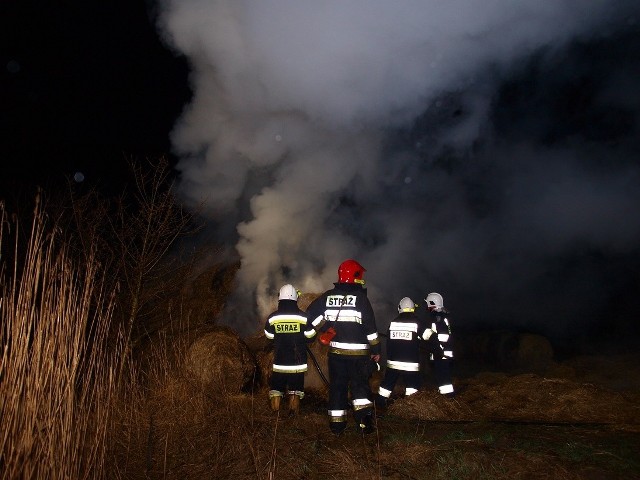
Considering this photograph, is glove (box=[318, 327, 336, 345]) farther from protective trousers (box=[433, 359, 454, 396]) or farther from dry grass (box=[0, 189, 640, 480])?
protective trousers (box=[433, 359, 454, 396])

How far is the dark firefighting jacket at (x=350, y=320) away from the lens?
559cm

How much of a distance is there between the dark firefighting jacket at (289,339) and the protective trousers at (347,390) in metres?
1.18

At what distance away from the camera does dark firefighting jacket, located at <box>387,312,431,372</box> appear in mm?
7379

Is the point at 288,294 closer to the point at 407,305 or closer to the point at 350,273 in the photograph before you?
the point at 350,273

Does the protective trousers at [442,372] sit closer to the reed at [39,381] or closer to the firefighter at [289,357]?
the firefighter at [289,357]

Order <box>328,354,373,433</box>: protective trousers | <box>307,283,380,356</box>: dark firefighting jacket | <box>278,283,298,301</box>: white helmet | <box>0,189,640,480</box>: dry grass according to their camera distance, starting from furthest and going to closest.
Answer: <box>278,283,298,301</box>: white helmet → <box>307,283,380,356</box>: dark firefighting jacket → <box>328,354,373,433</box>: protective trousers → <box>0,189,640,480</box>: dry grass

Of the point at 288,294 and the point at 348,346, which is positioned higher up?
the point at 288,294

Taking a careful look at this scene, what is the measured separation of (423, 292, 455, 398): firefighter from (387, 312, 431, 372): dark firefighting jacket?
25cm

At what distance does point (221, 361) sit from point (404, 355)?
3.25 metres

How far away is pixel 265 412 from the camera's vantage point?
656 cm

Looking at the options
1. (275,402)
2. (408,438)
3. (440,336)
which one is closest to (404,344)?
(440,336)

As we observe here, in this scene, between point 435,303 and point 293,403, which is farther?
point 435,303

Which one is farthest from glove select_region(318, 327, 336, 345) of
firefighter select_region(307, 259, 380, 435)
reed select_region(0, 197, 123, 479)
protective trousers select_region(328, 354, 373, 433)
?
reed select_region(0, 197, 123, 479)

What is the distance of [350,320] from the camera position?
560 cm
